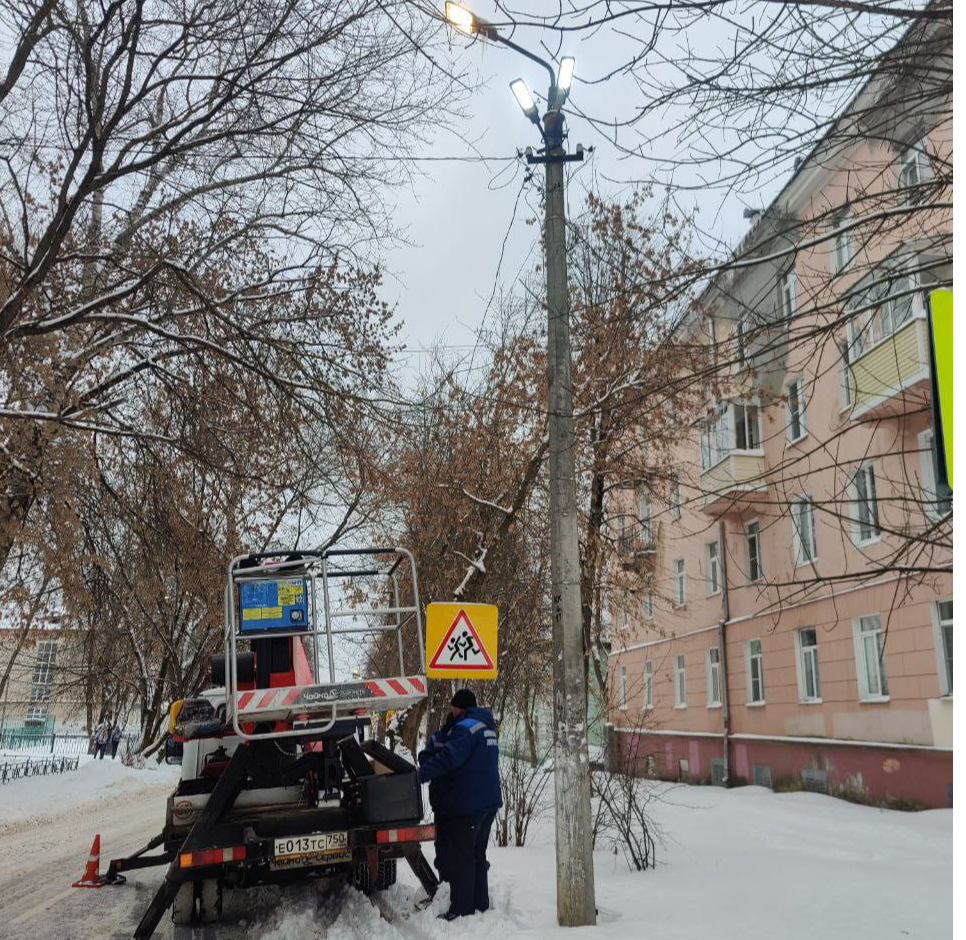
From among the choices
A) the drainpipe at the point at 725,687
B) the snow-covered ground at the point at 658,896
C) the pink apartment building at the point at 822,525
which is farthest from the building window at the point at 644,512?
the snow-covered ground at the point at 658,896

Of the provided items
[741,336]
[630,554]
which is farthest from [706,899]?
[630,554]

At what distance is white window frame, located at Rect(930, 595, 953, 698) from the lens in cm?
1548

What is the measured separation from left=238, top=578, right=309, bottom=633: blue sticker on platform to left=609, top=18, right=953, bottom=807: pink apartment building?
3196 millimetres

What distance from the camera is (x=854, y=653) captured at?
18312 mm

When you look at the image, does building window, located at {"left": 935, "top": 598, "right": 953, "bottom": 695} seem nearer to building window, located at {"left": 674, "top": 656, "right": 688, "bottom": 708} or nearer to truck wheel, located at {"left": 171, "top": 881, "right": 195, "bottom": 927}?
building window, located at {"left": 674, "top": 656, "right": 688, "bottom": 708}

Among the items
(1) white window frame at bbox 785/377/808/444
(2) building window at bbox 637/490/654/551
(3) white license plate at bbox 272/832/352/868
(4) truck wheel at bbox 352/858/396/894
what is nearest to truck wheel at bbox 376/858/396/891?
(4) truck wheel at bbox 352/858/396/894

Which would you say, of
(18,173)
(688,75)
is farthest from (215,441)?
(688,75)

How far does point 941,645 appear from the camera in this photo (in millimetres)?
15641

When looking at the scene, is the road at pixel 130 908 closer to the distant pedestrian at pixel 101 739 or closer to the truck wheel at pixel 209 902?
the truck wheel at pixel 209 902

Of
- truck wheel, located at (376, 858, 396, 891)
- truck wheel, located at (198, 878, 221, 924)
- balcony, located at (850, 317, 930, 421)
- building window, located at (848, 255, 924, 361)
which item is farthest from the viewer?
balcony, located at (850, 317, 930, 421)

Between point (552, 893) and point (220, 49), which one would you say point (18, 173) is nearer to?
point (220, 49)

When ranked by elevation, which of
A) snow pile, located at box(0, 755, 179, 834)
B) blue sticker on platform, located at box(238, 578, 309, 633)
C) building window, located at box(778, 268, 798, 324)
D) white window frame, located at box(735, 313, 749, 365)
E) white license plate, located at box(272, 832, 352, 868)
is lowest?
snow pile, located at box(0, 755, 179, 834)

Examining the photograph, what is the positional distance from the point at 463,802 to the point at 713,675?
20.1m

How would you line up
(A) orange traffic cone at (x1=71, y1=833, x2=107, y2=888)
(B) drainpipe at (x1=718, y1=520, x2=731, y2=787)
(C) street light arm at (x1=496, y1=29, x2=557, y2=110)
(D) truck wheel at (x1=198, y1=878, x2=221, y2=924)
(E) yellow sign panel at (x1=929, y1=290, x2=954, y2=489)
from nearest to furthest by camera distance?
1. (E) yellow sign panel at (x1=929, y1=290, x2=954, y2=489)
2. (C) street light arm at (x1=496, y1=29, x2=557, y2=110)
3. (D) truck wheel at (x1=198, y1=878, x2=221, y2=924)
4. (A) orange traffic cone at (x1=71, y1=833, x2=107, y2=888)
5. (B) drainpipe at (x1=718, y1=520, x2=731, y2=787)
